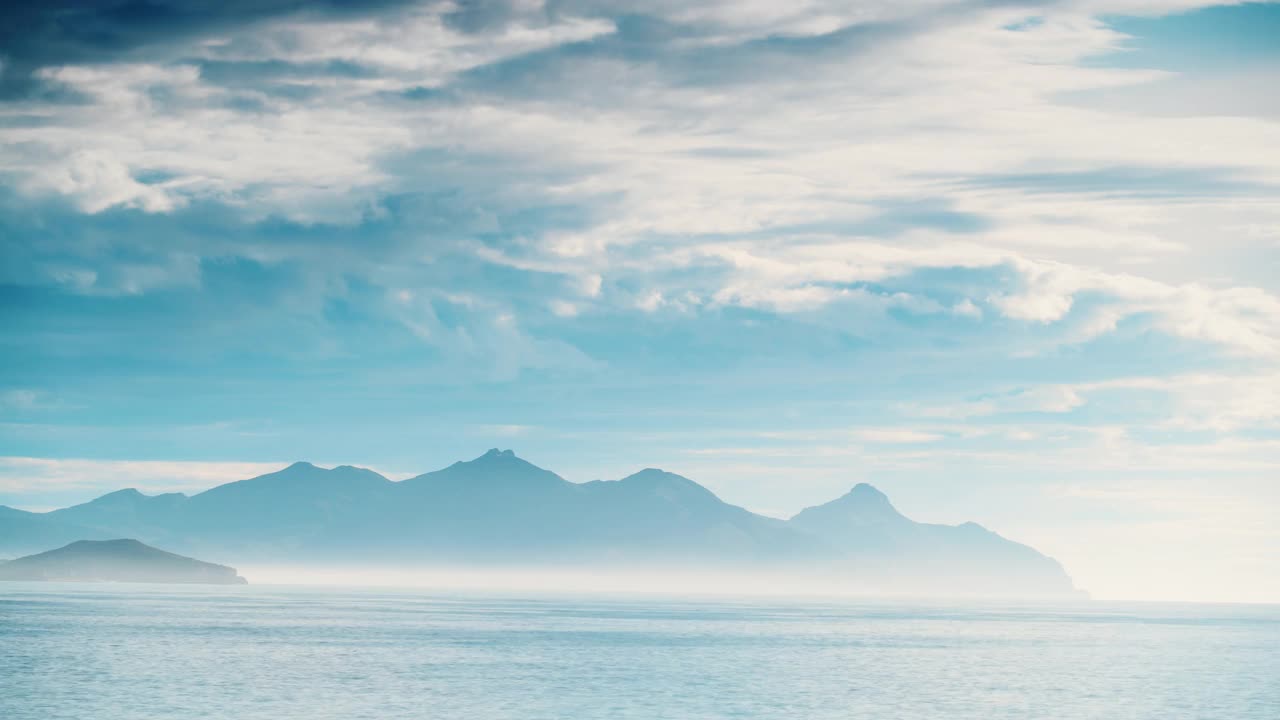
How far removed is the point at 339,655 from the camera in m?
143

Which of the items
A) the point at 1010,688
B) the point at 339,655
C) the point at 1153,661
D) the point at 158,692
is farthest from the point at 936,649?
the point at 158,692

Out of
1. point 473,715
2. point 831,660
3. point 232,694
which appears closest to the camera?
point 473,715

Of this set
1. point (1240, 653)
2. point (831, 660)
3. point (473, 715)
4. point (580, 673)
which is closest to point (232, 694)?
point (473, 715)

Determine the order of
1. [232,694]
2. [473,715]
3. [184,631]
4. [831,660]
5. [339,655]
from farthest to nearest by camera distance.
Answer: [184,631] → [831,660] → [339,655] → [232,694] → [473,715]

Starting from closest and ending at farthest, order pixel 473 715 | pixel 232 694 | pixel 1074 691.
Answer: pixel 473 715 → pixel 232 694 → pixel 1074 691

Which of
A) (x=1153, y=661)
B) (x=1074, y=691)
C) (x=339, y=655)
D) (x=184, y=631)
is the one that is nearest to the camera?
(x=1074, y=691)

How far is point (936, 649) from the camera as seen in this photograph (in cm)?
18588

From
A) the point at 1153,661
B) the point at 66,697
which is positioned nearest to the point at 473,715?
the point at 66,697

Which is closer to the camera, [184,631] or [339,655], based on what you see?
[339,655]

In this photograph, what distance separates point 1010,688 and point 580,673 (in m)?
38.0

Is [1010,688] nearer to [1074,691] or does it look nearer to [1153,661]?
[1074,691]

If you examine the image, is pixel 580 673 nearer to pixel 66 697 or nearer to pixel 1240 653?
pixel 66 697

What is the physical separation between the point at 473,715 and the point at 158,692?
81.6 feet

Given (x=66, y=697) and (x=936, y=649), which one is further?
(x=936, y=649)
